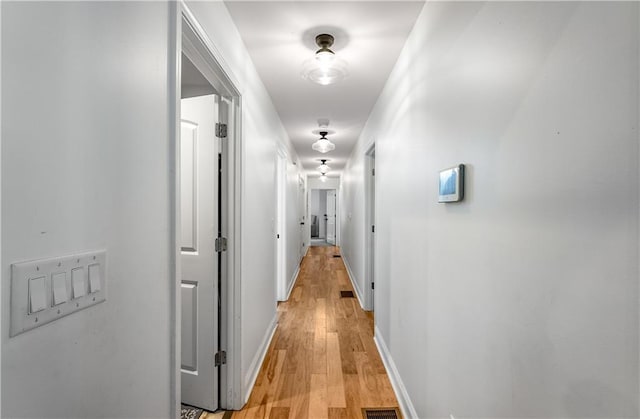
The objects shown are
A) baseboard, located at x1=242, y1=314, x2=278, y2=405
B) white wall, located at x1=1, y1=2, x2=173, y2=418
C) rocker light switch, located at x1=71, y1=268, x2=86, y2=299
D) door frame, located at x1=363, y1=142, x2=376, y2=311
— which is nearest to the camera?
white wall, located at x1=1, y1=2, x2=173, y2=418

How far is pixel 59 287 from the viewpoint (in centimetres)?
65

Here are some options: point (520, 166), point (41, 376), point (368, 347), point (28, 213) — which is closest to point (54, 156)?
point (28, 213)

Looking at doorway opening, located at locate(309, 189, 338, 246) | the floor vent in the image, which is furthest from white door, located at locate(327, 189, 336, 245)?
the floor vent

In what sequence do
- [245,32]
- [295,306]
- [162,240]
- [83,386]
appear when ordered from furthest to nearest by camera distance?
[295,306]
[245,32]
[162,240]
[83,386]

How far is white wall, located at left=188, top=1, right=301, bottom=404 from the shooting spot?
166cm

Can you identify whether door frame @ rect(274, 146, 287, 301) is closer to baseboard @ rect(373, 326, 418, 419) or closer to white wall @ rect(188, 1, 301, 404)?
white wall @ rect(188, 1, 301, 404)

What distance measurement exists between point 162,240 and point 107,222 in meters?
0.26

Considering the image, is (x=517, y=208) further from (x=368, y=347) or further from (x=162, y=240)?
(x=368, y=347)

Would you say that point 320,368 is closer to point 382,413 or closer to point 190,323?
point 382,413

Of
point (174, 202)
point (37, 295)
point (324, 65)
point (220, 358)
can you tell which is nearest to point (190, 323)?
point (220, 358)

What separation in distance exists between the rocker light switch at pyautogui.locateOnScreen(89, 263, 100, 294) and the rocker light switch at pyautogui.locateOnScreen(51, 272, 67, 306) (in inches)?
2.7

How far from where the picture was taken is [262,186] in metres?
2.75

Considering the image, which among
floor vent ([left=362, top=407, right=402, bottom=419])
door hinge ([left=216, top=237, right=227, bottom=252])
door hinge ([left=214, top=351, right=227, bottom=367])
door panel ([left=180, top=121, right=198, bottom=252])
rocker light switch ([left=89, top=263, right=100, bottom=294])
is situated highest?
door panel ([left=180, top=121, right=198, bottom=252])

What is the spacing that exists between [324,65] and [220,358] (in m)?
1.92
